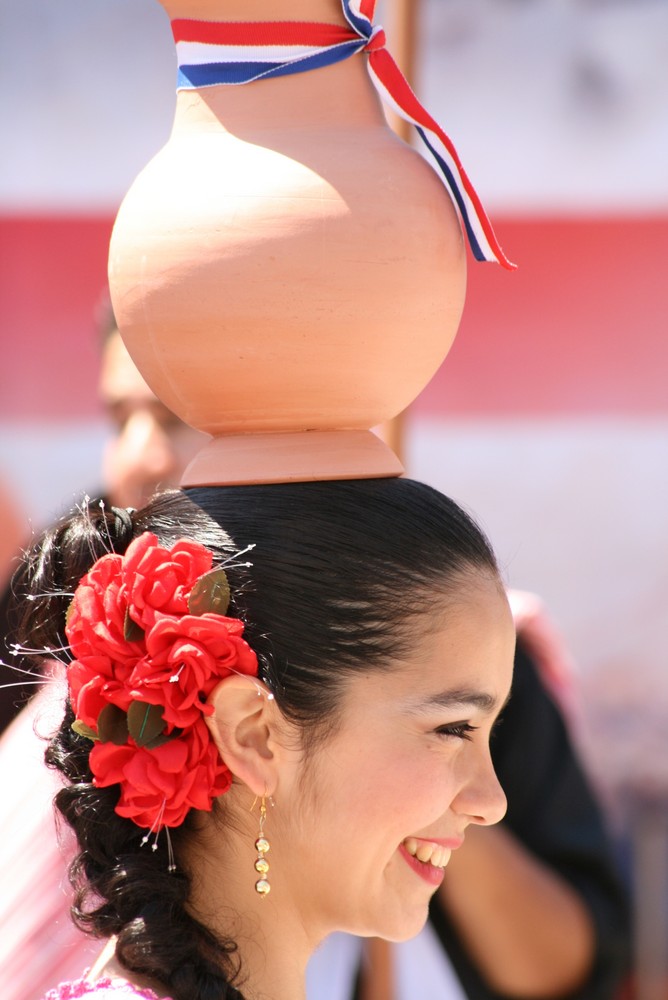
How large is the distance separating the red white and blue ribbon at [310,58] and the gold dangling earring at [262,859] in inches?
25.8

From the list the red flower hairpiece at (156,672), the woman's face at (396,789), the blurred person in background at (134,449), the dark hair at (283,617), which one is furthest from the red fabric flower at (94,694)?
the blurred person in background at (134,449)

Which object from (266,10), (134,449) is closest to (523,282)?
(134,449)

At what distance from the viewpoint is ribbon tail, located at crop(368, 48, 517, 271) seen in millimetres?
1508

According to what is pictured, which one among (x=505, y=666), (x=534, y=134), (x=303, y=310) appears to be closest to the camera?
(x=303, y=310)

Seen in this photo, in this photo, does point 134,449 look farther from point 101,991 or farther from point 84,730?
point 101,991

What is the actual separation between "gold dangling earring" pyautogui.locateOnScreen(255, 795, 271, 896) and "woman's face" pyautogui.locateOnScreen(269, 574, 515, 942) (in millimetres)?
14

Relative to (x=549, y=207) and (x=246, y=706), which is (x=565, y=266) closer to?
(x=549, y=207)

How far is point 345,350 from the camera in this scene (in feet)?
4.67

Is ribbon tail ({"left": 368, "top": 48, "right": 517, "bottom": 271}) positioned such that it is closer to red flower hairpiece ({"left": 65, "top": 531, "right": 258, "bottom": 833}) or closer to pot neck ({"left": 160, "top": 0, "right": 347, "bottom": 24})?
pot neck ({"left": 160, "top": 0, "right": 347, "bottom": 24})

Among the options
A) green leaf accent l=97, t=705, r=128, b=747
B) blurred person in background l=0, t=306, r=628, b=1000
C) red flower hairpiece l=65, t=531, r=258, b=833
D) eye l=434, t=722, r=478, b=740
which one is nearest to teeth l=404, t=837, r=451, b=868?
eye l=434, t=722, r=478, b=740

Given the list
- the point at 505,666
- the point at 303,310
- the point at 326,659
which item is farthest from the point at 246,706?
the point at 303,310

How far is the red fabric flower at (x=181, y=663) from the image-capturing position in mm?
1395

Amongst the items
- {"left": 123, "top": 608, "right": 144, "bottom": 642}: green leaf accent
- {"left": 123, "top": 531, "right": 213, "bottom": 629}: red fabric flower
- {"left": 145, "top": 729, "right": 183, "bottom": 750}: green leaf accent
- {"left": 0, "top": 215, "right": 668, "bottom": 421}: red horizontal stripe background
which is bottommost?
{"left": 0, "top": 215, "right": 668, "bottom": 421}: red horizontal stripe background

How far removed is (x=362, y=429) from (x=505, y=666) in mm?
312
